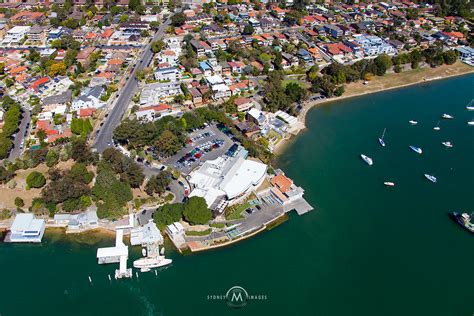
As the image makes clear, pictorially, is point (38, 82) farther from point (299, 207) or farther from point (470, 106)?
point (470, 106)

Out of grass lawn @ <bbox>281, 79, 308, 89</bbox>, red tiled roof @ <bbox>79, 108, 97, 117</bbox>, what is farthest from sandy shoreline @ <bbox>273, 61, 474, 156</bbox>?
red tiled roof @ <bbox>79, 108, 97, 117</bbox>

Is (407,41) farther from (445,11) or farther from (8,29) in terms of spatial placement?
(8,29)

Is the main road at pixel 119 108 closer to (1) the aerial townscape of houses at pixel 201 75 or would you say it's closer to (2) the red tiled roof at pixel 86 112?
(1) the aerial townscape of houses at pixel 201 75

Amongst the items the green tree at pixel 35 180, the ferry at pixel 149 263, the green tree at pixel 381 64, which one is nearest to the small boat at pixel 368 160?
the green tree at pixel 381 64

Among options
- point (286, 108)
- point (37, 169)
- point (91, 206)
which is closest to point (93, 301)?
point (91, 206)

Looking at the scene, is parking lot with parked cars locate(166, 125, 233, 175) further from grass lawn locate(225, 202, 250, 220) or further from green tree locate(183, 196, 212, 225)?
grass lawn locate(225, 202, 250, 220)

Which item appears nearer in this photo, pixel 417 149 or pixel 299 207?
pixel 299 207

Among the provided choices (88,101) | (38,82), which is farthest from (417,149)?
(38,82)
